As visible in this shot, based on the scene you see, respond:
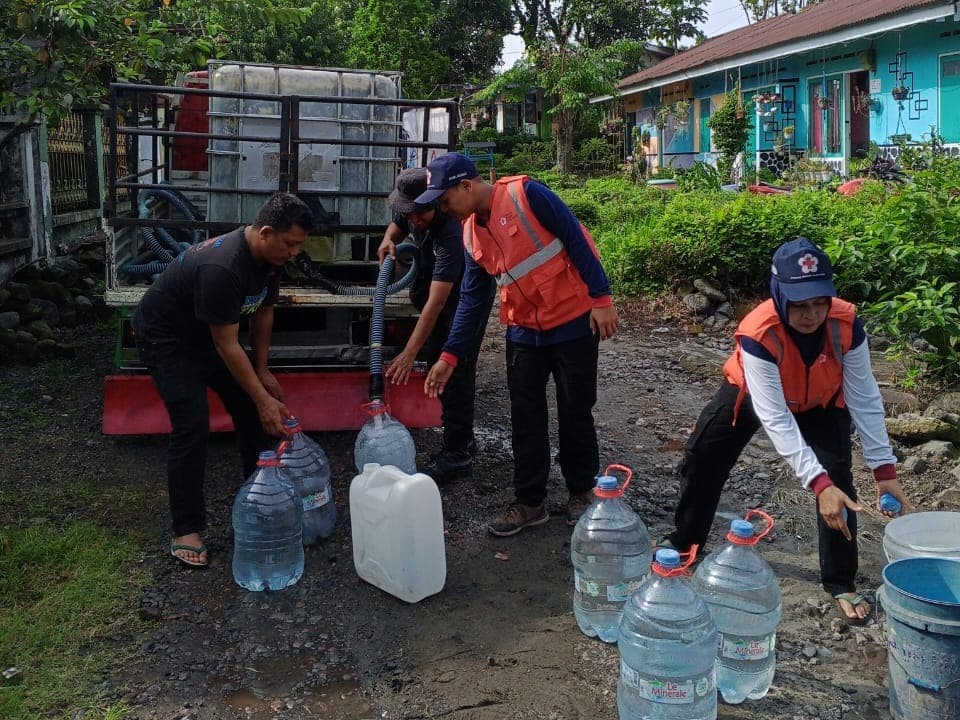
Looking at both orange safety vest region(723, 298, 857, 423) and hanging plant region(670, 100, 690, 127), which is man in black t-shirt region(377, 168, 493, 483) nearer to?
orange safety vest region(723, 298, 857, 423)

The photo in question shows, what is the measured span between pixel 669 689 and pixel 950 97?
13.9 meters

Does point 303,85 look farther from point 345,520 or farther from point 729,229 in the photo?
point 729,229

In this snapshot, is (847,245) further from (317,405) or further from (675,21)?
(675,21)

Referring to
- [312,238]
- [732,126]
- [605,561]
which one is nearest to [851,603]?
[605,561]

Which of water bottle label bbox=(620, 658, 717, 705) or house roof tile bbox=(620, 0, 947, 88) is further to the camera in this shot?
house roof tile bbox=(620, 0, 947, 88)

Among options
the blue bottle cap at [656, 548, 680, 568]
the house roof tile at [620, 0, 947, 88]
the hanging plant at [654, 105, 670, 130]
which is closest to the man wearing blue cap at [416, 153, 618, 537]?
the blue bottle cap at [656, 548, 680, 568]

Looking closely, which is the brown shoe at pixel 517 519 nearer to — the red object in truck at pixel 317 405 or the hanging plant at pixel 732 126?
the red object in truck at pixel 317 405

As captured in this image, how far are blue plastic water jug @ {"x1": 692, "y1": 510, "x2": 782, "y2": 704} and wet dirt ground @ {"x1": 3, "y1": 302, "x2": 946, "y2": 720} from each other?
9 centimetres

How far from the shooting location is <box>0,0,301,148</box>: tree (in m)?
6.05

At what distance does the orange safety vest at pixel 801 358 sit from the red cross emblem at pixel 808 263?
0.22m

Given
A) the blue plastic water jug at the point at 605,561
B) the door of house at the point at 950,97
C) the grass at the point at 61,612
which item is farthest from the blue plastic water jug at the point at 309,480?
the door of house at the point at 950,97

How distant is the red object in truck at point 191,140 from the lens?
6965mm

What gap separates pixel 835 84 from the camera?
17156 mm

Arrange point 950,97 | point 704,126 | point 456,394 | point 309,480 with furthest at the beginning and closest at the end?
point 704,126, point 950,97, point 456,394, point 309,480
